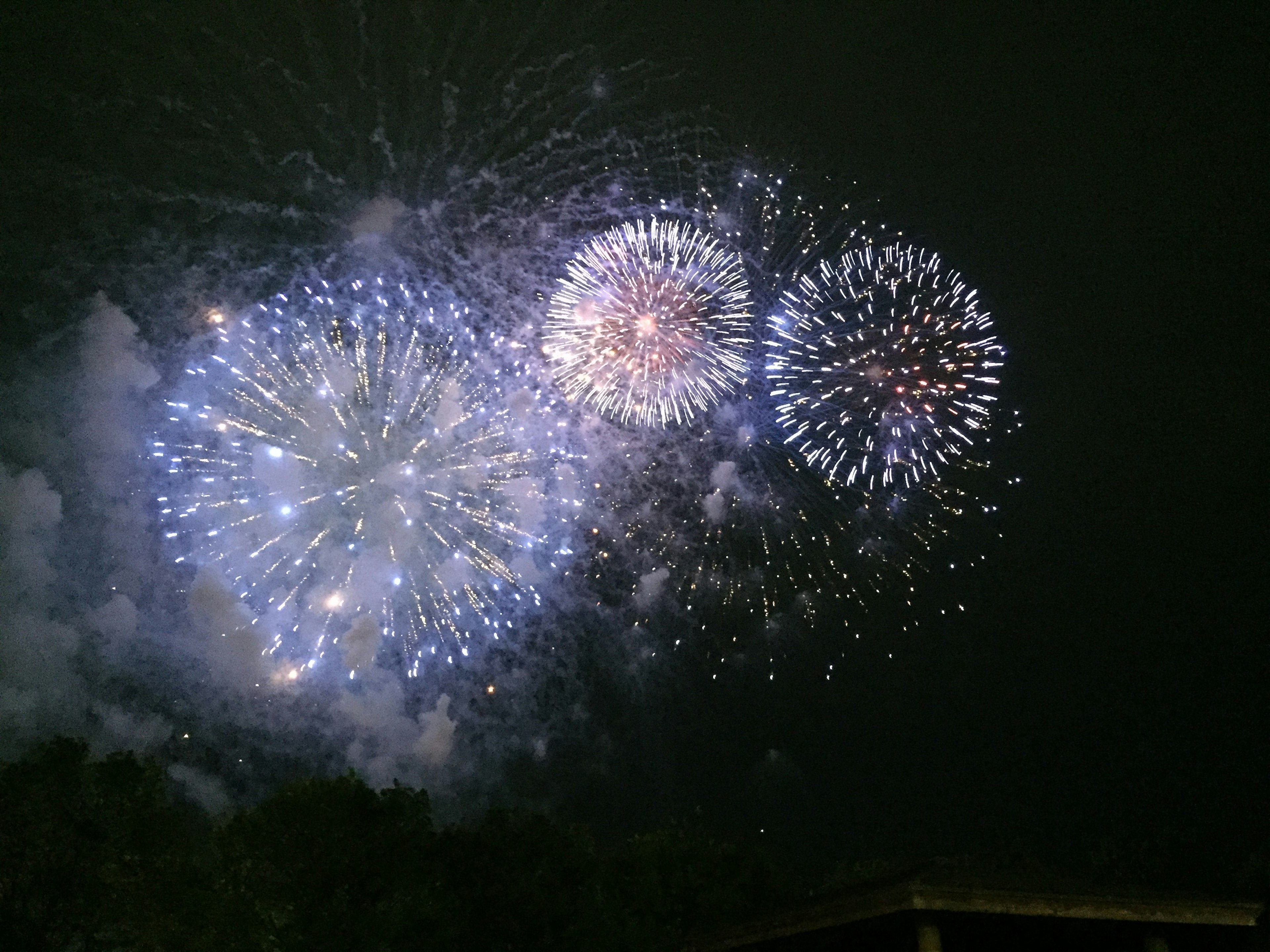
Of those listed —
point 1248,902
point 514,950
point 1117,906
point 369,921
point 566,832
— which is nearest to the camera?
point 1117,906

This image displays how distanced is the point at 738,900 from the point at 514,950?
5.47 meters

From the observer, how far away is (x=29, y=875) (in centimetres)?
1889

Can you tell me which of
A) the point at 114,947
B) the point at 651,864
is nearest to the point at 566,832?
the point at 651,864

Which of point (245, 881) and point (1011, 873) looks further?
point (245, 881)

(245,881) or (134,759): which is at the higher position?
(134,759)

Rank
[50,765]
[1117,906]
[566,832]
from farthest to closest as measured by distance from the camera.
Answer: [566,832]
[50,765]
[1117,906]

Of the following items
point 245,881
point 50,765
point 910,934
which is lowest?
point 910,934

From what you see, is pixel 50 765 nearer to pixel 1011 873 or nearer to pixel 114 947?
pixel 114 947

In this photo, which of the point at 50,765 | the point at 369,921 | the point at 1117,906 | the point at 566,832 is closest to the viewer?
the point at 1117,906

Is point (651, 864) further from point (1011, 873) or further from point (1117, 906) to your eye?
point (1117, 906)

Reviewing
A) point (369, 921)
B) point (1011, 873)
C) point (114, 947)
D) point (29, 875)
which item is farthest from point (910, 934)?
point (29, 875)

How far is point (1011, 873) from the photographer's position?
10.6 m

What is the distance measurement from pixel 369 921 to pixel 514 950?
3.25 meters

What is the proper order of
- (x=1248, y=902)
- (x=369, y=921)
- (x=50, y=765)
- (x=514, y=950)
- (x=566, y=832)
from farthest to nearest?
(x=566, y=832)
(x=50, y=765)
(x=514, y=950)
(x=369, y=921)
(x=1248, y=902)
